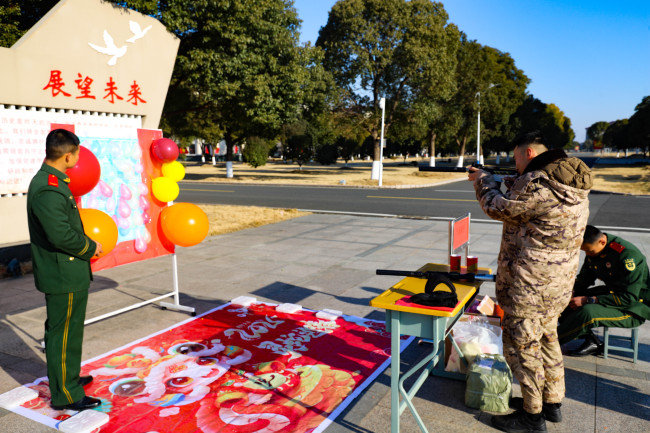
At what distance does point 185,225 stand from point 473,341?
327 cm

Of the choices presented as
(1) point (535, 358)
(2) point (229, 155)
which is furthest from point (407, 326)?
(2) point (229, 155)

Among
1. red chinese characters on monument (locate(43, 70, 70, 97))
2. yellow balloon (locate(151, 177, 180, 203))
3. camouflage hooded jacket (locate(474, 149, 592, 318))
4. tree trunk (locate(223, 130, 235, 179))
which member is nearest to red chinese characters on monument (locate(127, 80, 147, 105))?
red chinese characters on monument (locate(43, 70, 70, 97))

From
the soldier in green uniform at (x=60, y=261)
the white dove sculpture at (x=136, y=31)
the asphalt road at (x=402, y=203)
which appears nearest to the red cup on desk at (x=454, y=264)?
the soldier in green uniform at (x=60, y=261)

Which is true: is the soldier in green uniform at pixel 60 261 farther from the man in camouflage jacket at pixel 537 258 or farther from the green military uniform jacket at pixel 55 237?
the man in camouflage jacket at pixel 537 258

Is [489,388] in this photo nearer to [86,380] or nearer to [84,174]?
[86,380]

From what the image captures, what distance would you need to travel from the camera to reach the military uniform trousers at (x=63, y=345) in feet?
11.1

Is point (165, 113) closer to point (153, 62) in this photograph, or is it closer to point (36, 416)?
point (153, 62)

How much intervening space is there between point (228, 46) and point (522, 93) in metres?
48.0

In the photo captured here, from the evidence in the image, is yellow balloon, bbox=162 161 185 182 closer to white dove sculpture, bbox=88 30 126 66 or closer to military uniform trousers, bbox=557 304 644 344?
white dove sculpture, bbox=88 30 126 66

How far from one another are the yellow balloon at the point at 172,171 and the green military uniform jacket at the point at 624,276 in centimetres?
468

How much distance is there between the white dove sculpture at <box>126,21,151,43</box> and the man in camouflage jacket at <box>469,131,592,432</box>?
26.6 feet

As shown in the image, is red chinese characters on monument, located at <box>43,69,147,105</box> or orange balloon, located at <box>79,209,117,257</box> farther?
red chinese characters on monument, located at <box>43,69,147,105</box>

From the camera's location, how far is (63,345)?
3.41 m

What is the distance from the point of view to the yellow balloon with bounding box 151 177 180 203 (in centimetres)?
568
